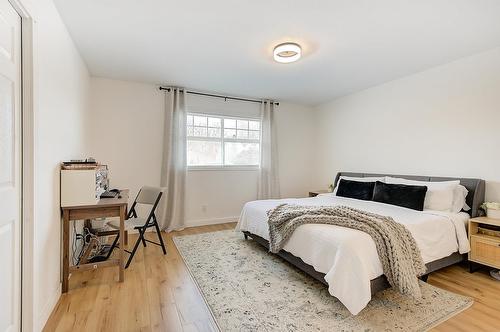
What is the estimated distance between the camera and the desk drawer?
2.26 meters

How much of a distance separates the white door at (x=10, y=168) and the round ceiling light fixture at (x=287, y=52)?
6.73 ft

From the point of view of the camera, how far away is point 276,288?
84.1 inches

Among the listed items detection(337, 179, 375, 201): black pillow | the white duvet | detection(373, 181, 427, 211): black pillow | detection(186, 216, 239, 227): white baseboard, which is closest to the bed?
the white duvet

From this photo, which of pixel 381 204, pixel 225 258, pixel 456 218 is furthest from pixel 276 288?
pixel 456 218

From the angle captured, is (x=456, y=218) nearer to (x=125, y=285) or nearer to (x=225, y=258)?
(x=225, y=258)

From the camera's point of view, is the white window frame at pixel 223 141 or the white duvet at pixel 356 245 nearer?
the white duvet at pixel 356 245

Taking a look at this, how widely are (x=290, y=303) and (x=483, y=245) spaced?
6.68 feet

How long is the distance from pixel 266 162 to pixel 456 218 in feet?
9.48

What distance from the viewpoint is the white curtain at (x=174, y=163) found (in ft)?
12.7

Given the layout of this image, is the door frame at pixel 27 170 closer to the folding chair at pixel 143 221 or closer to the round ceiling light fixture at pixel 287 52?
the folding chair at pixel 143 221

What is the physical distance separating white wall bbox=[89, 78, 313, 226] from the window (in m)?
0.16

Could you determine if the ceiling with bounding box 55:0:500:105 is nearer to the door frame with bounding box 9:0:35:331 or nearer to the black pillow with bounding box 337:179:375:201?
the door frame with bounding box 9:0:35:331

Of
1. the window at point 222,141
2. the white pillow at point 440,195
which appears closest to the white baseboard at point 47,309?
the window at point 222,141

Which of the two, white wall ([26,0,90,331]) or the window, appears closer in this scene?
white wall ([26,0,90,331])
